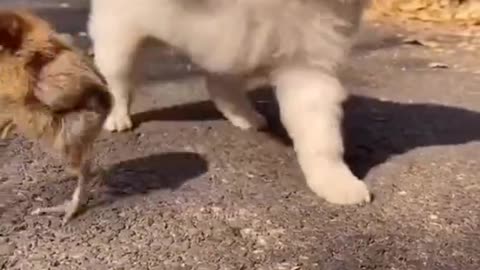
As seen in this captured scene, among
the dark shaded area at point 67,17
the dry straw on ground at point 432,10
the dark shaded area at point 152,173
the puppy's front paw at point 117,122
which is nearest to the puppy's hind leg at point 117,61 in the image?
the puppy's front paw at point 117,122

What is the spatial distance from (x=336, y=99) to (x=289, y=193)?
0.73 ft

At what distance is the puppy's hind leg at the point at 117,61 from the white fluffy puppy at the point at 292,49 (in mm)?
64

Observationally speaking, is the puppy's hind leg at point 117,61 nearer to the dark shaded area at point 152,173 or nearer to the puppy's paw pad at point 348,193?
the dark shaded area at point 152,173

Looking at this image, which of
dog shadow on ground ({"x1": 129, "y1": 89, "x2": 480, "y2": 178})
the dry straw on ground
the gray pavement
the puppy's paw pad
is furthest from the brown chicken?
the dry straw on ground

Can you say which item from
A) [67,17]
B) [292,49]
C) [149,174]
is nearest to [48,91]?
[149,174]

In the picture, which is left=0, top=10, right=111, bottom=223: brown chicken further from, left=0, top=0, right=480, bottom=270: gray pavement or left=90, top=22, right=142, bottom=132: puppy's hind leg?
left=90, top=22, right=142, bottom=132: puppy's hind leg

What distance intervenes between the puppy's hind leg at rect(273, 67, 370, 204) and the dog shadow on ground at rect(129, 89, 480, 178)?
13cm

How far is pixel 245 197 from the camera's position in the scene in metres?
1.77

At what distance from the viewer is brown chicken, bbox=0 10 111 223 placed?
5.15 feet

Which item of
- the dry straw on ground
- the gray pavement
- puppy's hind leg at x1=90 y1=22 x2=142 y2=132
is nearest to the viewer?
the gray pavement

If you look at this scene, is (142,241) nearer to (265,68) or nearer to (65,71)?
(65,71)

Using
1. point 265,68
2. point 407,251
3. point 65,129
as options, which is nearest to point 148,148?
point 265,68

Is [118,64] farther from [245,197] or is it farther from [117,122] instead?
[245,197]

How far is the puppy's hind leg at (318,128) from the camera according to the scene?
179 centimetres
